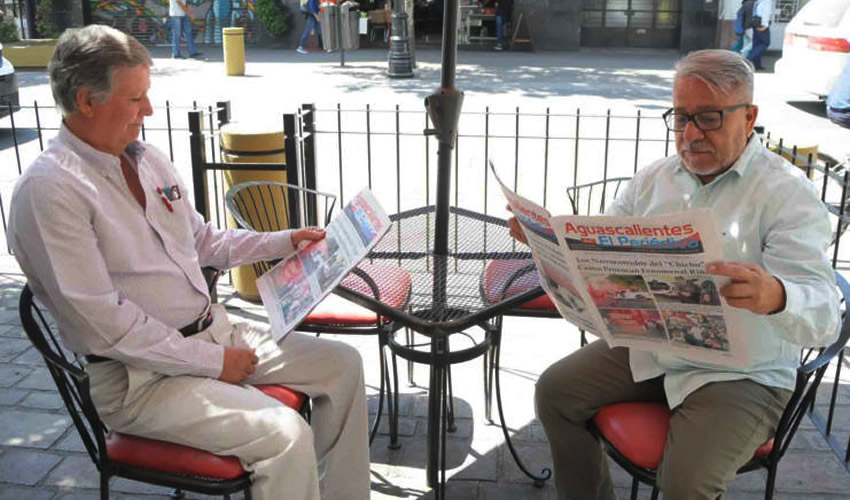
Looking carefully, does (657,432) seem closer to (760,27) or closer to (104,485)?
(104,485)

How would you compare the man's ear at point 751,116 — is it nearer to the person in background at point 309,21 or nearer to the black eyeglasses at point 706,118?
the black eyeglasses at point 706,118

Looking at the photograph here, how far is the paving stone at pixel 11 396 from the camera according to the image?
3762 mm

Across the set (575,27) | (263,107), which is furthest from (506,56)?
(263,107)

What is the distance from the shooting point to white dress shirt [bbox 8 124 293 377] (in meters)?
2.20

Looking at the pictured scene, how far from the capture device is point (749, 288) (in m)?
1.99

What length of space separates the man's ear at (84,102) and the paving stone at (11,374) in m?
2.17

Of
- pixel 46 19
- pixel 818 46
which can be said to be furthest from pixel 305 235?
pixel 46 19

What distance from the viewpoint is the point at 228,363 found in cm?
242

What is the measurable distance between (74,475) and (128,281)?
1.24 meters

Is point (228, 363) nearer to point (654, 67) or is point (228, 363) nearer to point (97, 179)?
point (97, 179)

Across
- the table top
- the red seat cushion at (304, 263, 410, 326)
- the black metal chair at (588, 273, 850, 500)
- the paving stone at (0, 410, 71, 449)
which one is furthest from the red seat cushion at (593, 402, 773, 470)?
the paving stone at (0, 410, 71, 449)

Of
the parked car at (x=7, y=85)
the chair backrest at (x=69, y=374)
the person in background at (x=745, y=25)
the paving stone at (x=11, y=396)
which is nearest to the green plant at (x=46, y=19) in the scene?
the parked car at (x=7, y=85)

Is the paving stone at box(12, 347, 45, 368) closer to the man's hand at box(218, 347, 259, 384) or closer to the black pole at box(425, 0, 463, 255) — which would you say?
the man's hand at box(218, 347, 259, 384)

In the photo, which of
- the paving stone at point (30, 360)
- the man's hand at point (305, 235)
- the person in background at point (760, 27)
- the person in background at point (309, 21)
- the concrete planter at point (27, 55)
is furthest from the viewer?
the person in background at point (309, 21)
